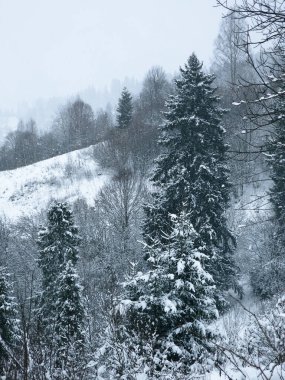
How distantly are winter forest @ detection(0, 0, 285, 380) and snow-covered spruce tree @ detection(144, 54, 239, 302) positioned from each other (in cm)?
7

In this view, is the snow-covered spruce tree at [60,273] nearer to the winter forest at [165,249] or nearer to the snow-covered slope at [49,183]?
the winter forest at [165,249]

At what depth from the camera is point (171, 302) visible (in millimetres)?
8625

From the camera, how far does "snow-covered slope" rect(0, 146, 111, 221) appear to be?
32.9 m

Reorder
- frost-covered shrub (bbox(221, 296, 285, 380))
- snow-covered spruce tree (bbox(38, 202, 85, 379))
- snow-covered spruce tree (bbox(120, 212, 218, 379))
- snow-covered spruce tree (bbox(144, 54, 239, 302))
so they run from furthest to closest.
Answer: snow-covered spruce tree (bbox(144, 54, 239, 302)), snow-covered spruce tree (bbox(38, 202, 85, 379)), snow-covered spruce tree (bbox(120, 212, 218, 379)), frost-covered shrub (bbox(221, 296, 285, 380))

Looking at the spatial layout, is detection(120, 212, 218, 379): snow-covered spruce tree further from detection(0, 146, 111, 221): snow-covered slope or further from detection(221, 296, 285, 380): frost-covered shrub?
detection(0, 146, 111, 221): snow-covered slope

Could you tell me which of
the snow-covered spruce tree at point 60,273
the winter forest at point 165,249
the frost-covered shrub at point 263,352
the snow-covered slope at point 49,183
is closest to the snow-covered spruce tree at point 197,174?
the winter forest at point 165,249

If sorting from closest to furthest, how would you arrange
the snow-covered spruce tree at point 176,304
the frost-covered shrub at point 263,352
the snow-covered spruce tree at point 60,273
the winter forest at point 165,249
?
the frost-covered shrub at point 263,352
the winter forest at point 165,249
the snow-covered spruce tree at point 176,304
the snow-covered spruce tree at point 60,273

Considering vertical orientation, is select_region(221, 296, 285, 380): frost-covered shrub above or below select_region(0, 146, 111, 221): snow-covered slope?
below

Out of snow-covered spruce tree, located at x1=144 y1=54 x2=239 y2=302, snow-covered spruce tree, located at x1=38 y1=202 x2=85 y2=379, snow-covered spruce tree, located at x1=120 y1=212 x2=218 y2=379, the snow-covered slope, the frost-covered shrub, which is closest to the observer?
the frost-covered shrub

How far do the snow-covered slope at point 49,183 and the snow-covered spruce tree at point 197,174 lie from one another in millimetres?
14282

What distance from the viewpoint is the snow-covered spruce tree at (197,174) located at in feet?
53.4

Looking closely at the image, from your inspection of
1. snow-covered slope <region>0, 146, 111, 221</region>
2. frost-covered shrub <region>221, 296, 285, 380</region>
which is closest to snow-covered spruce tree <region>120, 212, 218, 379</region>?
frost-covered shrub <region>221, 296, 285, 380</region>


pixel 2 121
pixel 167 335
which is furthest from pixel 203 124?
pixel 2 121

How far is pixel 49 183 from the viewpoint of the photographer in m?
35.9
